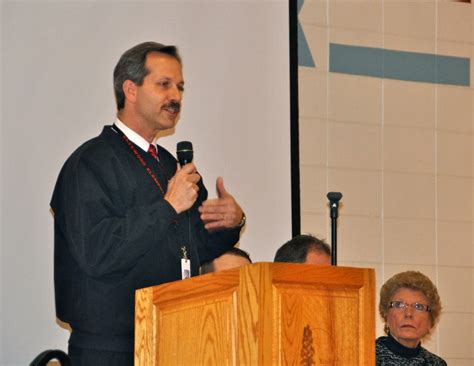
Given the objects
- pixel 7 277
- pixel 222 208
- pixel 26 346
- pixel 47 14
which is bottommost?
pixel 26 346

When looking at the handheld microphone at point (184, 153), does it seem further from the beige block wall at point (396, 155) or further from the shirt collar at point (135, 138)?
the beige block wall at point (396, 155)

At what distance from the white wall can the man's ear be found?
0.74 m

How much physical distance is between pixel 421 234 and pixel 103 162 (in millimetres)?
2400

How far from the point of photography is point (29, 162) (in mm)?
4352

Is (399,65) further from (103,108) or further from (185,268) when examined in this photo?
(185,268)

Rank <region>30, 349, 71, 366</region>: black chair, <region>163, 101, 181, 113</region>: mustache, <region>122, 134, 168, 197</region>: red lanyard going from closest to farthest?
1. <region>30, 349, 71, 366</region>: black chair
2. <region>122, 134, 168, 197</region>: red lanyard
3. <region>163, 101, 181, 113</region>: mustache

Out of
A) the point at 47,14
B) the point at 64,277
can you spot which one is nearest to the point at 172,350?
the point at 64,277

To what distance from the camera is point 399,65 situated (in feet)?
18.1

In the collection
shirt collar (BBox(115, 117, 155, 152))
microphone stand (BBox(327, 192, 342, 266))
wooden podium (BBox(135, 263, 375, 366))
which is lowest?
wooden podium (BBox(135, 263, 375, 366))

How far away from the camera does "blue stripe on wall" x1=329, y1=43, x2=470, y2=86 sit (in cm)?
541

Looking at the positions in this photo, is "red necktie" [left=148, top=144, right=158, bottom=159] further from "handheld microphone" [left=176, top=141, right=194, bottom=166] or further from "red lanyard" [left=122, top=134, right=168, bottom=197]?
"handheld microphone" [left=176, top=141, right=194, bottom=166]

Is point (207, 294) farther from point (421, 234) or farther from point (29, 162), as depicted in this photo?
point (421, 234)

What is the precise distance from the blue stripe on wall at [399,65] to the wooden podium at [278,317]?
2.75 m

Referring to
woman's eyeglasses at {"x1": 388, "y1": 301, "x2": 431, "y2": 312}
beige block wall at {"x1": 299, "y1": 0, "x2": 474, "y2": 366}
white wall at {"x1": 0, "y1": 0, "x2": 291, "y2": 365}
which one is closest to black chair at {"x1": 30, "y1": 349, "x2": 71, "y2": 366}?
white wall at {"x1": 0, "y1": 0, "x2": 291, "y2": 365}
